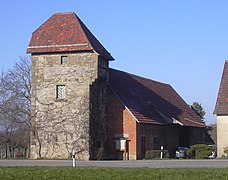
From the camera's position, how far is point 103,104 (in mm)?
54969

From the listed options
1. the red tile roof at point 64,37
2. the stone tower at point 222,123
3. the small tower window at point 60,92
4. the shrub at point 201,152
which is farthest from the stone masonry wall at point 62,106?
the stone tower at point 222,123

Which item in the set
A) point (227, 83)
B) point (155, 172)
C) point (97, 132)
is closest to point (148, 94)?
point (227, 83)

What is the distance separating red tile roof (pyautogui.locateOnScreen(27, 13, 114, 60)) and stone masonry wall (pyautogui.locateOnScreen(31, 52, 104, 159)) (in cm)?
77

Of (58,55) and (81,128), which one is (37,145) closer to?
(81,128)

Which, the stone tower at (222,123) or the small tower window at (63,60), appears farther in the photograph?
the stone tower at (222,123)

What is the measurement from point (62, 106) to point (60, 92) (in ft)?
4.70

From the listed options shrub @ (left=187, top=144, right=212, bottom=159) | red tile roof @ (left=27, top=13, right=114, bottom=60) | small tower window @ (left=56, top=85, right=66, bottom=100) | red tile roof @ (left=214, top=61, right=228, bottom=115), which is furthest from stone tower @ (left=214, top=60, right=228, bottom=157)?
small tower window @ (left=56, top=85, right=66, bottom=100)

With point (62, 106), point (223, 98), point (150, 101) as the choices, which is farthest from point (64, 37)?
point (223, 98)

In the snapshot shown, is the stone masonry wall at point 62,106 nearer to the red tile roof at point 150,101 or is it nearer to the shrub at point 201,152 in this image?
the red tile roof at point 150,101

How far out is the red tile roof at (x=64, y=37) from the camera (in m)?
51.8

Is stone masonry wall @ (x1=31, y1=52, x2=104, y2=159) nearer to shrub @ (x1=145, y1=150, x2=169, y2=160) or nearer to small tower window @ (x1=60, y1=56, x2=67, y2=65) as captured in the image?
small tower window @ (x1=60, y1=56, x2=67, y2=65)

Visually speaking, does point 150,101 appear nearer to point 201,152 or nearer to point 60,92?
point 201,152

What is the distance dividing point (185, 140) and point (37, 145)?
2205 centimetres

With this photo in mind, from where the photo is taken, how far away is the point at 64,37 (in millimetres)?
52562
